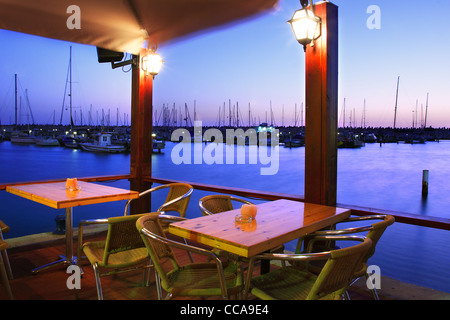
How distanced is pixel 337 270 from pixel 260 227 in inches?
23.0

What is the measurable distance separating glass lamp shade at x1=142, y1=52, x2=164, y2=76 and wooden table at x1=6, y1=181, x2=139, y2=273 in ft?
6.08

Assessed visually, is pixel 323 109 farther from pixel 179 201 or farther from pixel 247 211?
pixel 179 201

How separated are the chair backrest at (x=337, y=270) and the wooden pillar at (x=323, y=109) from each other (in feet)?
4.25

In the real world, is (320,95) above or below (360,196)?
above

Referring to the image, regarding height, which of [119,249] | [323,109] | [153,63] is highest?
[153,63]

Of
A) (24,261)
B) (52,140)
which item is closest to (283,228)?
(24,261)

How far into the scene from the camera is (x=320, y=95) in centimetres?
291

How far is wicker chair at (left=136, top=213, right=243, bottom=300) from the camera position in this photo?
1867mm

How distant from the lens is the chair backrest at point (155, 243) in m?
1.94

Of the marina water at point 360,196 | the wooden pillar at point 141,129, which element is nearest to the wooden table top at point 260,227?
the wooden pillar at point 141,129

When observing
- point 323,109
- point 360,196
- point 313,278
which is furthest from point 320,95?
point 360,196

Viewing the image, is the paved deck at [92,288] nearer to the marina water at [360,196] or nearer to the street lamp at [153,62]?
the street lamp at [153,62]

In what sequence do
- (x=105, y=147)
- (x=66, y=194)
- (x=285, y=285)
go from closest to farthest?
(x=285, y=285), (x=66, y=194), (x=105, y=147)

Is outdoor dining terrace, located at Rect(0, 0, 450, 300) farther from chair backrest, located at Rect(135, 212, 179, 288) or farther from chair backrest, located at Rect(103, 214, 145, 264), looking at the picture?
chair backrest, located at Rect(103, 214, 145, 264)
